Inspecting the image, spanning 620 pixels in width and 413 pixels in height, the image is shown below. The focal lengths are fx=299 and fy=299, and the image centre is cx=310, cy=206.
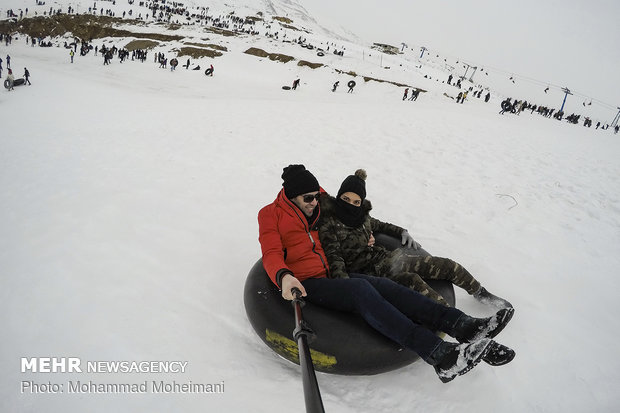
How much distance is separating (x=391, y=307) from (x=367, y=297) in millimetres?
180

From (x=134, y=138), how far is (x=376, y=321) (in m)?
7.86

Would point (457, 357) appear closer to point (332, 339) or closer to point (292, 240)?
point (332, 339)

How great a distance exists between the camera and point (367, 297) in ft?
7.27

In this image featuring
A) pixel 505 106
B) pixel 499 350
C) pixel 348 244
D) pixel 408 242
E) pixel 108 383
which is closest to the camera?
pixel 499 350

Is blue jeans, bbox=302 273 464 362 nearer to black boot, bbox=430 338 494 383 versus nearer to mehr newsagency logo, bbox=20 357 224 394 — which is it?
black boot, bbox=430 338 494 383

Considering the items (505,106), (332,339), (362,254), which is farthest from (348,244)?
(505,106)

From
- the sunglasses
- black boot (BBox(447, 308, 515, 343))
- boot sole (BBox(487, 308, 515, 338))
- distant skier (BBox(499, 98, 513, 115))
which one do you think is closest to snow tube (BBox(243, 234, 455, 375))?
black boot (BBox(447, 308, 515, 343))

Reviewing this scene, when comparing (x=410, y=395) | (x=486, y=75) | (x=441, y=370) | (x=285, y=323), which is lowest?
(x=410, y=395)

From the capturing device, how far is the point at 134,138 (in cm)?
768

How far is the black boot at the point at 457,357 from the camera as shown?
75.2 inches

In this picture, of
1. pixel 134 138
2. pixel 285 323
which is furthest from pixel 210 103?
pixel 285 323

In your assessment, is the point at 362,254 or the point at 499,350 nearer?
the point at 499,350

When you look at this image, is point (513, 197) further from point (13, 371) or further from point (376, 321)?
point (13, 371)

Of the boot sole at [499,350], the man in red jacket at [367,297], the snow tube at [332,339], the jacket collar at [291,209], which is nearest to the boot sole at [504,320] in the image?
the man in red jacket at [367,297]
